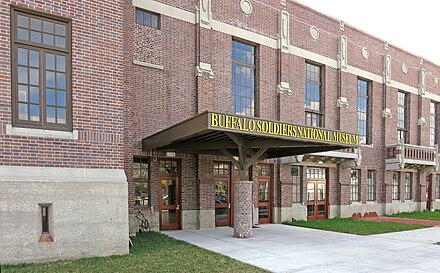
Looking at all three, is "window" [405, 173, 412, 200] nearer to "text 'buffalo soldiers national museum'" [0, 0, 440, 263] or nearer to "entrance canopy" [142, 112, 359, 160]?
"text 'buffalo soldiers national museum'" [0, 0, 440, 263]

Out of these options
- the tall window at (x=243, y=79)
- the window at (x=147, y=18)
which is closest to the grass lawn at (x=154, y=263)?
the tall window at (x=243, y=79)

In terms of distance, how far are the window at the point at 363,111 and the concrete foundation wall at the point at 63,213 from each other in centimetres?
1662

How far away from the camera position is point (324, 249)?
11.0 meters

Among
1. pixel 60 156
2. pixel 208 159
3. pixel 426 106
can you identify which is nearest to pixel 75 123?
pixel 60 156

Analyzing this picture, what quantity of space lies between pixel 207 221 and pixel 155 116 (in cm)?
479

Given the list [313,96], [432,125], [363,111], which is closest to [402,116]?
[432,125]

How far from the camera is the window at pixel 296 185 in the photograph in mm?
18625

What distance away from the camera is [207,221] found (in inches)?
594

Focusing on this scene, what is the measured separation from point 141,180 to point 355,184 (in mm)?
13406

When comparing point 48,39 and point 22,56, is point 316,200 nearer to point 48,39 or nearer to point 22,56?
point 48,39

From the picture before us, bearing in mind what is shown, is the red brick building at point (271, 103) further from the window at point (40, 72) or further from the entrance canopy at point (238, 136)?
the window at point (40, 72)

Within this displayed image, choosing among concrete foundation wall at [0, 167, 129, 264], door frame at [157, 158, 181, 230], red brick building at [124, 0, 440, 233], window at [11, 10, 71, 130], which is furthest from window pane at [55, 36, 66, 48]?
door frame at [157, 158, 181, 230]

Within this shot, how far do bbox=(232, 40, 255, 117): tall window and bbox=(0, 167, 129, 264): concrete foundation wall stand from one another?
8.24 m

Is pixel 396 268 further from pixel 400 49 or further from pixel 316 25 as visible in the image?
pixel 400 49
